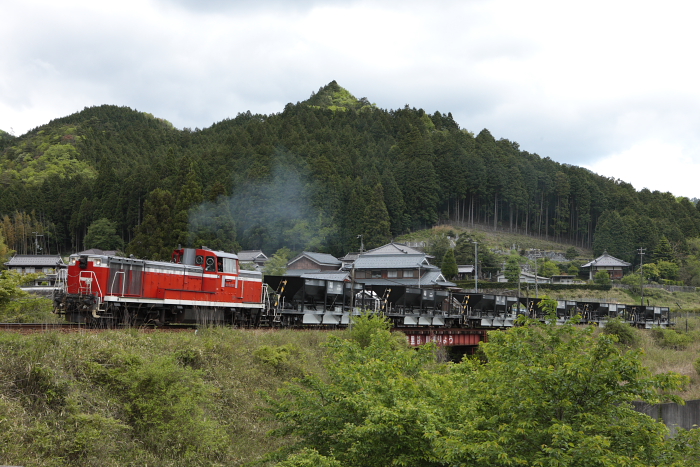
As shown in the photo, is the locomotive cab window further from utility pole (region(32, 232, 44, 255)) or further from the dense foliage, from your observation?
utility pole (region(32, 232, 44, 255))

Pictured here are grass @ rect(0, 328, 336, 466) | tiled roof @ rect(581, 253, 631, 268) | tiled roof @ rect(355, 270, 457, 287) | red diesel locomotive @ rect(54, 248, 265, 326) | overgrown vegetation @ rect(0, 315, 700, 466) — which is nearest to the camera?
overgrown vegetation @ rect(0, 315, 700, 466)

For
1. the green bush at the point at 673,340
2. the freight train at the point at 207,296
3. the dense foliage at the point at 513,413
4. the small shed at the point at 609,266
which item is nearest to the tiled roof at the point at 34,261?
the freight train at the point at 207,296

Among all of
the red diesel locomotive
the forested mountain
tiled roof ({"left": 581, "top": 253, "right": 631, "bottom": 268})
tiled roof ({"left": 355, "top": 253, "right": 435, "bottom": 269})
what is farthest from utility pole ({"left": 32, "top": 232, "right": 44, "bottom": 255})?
tiled roof ({"left": 581, "top": 253, "right": 631, "bottom": 268})

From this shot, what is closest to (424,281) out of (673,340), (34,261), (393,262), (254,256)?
(393,262)

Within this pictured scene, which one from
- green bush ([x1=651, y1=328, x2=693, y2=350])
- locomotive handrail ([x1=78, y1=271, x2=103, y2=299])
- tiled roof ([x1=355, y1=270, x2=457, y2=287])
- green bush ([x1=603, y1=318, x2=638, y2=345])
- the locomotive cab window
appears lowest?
green bush ([x1=651, y1=328, x2=693, y2=350])

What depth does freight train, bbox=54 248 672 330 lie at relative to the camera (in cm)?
2066

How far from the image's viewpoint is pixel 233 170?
318 ft

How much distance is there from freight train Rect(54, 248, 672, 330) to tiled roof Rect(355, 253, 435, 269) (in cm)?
3189

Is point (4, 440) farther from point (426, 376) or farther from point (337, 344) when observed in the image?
point (426, 376)

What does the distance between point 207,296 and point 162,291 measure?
7.09 ft

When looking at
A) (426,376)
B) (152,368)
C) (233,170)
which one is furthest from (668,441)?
(233,170)

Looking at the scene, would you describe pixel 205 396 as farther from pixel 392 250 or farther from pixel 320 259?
pixel 320 259

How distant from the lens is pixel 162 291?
22.5 metres

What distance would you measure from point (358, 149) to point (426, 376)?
4613 inches
